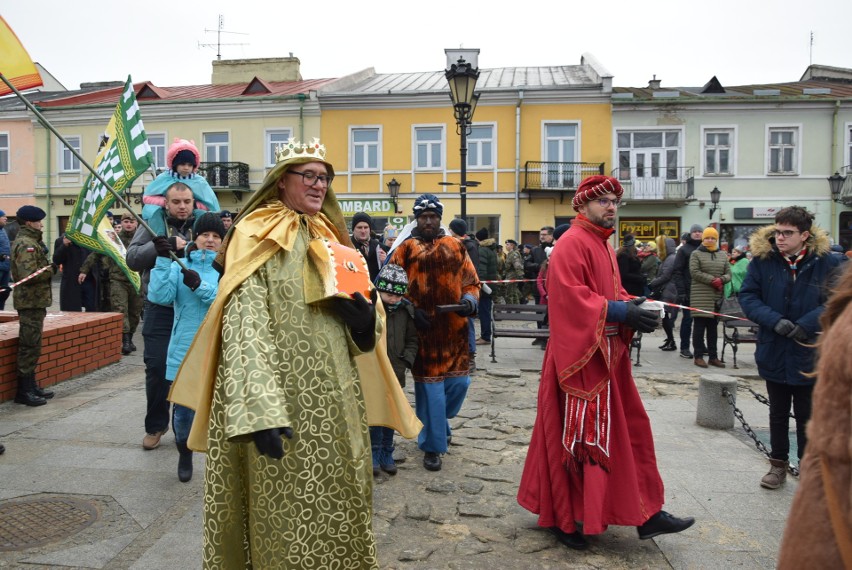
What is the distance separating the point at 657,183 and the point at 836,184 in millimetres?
6005

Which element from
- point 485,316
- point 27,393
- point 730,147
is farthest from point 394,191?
point 27,393

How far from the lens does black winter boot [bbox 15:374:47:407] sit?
19.6 feet

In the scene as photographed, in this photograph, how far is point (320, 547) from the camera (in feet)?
7.55

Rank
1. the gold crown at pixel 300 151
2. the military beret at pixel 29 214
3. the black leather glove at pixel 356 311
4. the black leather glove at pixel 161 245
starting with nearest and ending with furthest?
the black leather glove at pixel 356 311 → the gold crown at pixel 300 151 → the black leather glove at pixel 161 245 → the military beret at pixel 29 214

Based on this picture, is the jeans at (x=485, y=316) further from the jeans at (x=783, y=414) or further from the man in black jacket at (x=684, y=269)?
the jeans at (x=783, y=414)

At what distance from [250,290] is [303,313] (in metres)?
0.22

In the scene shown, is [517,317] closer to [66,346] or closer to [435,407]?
[435,407]

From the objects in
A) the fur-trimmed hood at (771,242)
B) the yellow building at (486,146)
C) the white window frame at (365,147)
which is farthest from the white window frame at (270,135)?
the fur-trimmed hood at (771,242)

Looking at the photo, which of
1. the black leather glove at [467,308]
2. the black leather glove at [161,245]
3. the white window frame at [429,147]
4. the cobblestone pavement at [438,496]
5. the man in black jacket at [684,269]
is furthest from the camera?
the white window frame at [429,147]

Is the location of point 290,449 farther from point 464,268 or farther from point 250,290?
point 464,268

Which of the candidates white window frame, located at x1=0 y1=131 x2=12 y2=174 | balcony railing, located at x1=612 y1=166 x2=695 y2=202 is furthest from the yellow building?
white window frame, located at x1=0 y1=131 x2=12 y2=174

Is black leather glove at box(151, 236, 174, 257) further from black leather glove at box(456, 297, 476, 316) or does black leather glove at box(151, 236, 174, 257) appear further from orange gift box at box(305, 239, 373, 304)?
black leather glove at box(456, 297, 476, 316)

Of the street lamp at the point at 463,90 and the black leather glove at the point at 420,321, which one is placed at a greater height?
the street lamp at the point at 463,90

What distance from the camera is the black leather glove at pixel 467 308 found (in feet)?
15.5
